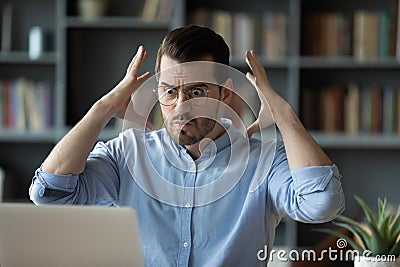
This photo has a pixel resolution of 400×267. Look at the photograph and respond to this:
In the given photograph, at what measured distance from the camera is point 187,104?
67.6 inches

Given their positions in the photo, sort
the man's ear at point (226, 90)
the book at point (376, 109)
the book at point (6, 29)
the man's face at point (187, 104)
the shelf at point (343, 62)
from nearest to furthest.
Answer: the man's face at point (187, 104) < the man's ear at point (226, 90) < the shelf at point (343, 62) < the book at point (376, 109) < the book at point (6, 29)

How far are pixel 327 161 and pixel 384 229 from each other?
190 mm

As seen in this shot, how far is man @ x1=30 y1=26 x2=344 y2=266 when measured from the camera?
1741 millimetres

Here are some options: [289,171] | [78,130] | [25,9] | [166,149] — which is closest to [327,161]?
[289,171]

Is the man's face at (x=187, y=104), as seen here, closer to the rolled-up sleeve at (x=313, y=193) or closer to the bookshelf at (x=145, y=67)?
the rolled-up sleeve at (x=313, y=193)

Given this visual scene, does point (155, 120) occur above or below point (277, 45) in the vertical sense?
below

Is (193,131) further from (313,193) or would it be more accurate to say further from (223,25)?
(223,25)

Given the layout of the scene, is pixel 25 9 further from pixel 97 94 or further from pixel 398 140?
pixel 398 140

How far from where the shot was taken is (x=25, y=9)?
4355 millimetres

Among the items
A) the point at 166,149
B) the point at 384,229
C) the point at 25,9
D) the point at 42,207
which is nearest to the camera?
the point at 42,207

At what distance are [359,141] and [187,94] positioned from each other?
2.52 m

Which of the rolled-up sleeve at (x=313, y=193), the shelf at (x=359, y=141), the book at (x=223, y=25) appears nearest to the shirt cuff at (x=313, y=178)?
the rolled-up sleeve at (x=313, y=193)

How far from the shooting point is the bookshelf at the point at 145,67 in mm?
4156

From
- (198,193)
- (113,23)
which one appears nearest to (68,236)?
(198,193)
